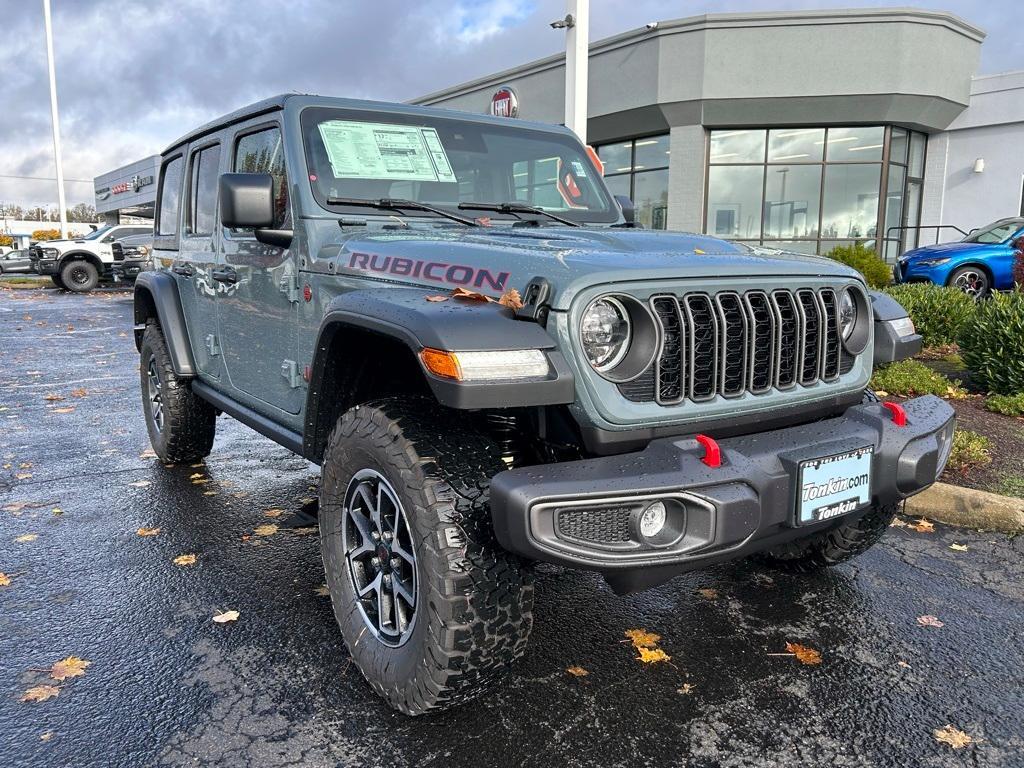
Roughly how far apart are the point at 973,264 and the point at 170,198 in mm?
13227

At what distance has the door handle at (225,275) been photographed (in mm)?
3844

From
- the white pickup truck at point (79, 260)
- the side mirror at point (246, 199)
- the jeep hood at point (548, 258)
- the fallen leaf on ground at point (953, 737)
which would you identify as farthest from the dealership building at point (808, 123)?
the fallen leaf on ground at point (953, 737)

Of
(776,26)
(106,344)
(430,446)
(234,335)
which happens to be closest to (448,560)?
(430,446)

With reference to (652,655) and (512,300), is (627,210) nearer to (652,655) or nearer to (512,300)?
(512,300)

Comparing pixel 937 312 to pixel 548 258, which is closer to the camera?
pixel 548 258

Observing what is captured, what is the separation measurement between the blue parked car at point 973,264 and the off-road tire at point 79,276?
66.2 feet

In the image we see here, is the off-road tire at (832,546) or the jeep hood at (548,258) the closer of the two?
the jeep hood at (548,258)

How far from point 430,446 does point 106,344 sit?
11.1 metres

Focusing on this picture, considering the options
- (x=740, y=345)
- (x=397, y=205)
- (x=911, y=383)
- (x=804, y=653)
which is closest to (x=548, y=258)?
(x=740, y=345)

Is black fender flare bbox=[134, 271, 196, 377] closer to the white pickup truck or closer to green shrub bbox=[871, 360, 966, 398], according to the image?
green shrub bbox=[871, 360, 966, 398]

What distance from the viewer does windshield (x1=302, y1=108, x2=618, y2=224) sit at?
3.36 meters

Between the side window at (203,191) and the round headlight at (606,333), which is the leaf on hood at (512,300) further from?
the side window at (203,191)

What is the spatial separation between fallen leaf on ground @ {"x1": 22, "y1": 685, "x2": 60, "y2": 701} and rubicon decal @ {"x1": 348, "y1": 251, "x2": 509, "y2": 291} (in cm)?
176

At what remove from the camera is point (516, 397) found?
2.07 m
